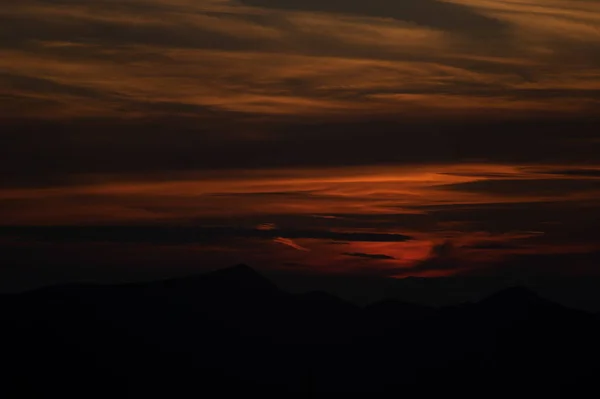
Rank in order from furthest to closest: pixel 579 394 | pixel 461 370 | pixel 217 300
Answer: pixel 217 300 < pixel 461 370 < pixel 579 394

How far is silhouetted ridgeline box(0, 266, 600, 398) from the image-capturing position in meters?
90.6

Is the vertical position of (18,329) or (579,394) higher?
(18,329)

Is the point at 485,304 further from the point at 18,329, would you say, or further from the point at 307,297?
the point at 18,329

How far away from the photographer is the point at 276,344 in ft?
365

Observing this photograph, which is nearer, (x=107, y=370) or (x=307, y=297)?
(x=107, y=370)

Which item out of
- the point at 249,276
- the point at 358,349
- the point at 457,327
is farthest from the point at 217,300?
the point at 457,327

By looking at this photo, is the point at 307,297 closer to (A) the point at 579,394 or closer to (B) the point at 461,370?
(B) the point at 461,370

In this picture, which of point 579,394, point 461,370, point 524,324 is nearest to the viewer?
point 579,394

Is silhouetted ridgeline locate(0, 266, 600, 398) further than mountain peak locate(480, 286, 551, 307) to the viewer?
No

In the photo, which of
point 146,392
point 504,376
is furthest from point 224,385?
point 504,376

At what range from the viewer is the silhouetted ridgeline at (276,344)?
90.6 m

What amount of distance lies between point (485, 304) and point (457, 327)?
6232mm

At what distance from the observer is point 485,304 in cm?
11612

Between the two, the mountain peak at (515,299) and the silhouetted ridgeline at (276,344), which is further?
the mountain peak at (515,299)
